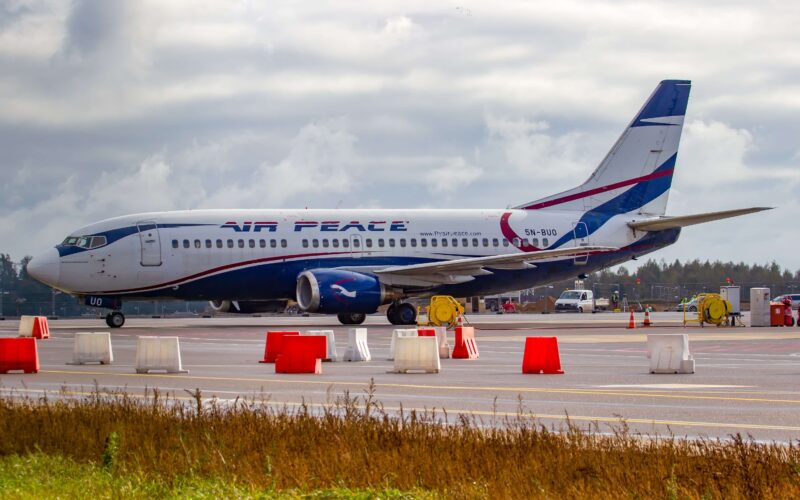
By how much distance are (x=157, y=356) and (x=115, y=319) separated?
25.8 metres

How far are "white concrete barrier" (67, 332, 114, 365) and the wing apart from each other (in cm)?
2282

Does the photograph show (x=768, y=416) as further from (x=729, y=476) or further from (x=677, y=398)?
(x=729, y=476)

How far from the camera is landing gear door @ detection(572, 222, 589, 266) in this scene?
54281 mm

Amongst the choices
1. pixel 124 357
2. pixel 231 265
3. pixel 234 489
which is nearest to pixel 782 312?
pixel 231 265

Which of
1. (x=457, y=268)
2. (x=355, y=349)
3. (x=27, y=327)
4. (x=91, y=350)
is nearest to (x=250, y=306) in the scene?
(x=457, y=268)

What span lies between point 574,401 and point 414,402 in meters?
2.26

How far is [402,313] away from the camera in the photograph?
51594 millimetres

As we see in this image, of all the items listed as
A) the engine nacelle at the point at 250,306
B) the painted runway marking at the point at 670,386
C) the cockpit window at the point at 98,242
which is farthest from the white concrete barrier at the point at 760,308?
the painted runway marking at the point at 670,386

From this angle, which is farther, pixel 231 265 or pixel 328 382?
pixel 231 265

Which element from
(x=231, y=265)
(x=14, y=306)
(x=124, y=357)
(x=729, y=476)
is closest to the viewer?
(x=729, y=476)

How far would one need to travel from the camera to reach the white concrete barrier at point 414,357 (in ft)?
82.4

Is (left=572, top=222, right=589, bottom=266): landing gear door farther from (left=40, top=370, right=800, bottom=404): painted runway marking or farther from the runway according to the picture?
(left=40, top=370, right=800, bottom=404): painted runway marking

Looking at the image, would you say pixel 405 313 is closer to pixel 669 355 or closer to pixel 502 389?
pixel 669 355

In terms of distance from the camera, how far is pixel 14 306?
310 ft
